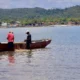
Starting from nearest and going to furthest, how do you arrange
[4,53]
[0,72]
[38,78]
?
[38,78], [0,72], [4,53]

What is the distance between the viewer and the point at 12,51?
109 ft

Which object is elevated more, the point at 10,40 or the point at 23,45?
the point at 10,40

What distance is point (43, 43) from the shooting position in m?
37.7

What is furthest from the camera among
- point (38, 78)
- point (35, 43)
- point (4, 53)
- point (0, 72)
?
point (35, 43)

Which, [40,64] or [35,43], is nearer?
[40,64]

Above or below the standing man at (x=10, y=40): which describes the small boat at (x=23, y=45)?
below

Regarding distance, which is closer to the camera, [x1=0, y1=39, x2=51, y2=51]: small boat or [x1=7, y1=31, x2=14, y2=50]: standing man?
[x1=7, y1=31, x2=14, y2=50]: standing man

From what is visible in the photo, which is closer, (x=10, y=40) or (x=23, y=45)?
(x=10, y=40)

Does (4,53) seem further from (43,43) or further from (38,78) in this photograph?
(38,78)

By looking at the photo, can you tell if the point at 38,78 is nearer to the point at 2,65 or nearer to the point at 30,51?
the point at 2,65

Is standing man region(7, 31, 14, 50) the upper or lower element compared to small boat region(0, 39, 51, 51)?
upper

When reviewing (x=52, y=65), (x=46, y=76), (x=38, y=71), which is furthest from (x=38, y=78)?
(x=52, y=65)

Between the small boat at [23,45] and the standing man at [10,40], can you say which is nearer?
the standing man at [10,40]

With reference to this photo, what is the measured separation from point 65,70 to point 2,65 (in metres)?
4.34
